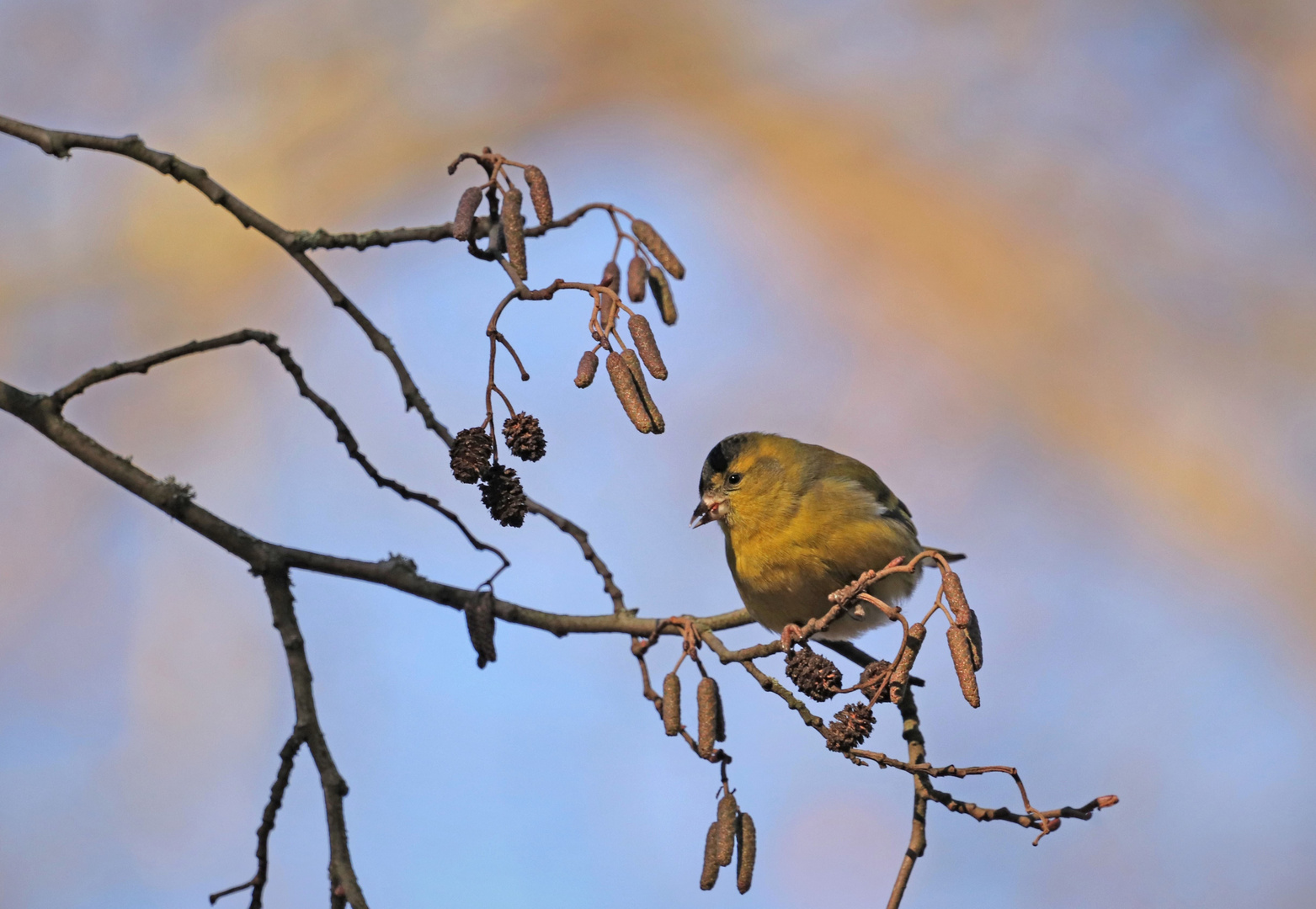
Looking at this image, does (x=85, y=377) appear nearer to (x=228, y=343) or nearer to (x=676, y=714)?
(x=228, y=343)

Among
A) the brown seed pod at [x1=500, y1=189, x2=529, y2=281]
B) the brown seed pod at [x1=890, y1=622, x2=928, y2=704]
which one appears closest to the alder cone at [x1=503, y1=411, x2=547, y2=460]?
the brown seed pod at [x1=500, y1=189, x2=529, y2=281]

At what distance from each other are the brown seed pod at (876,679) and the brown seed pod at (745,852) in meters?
0.29

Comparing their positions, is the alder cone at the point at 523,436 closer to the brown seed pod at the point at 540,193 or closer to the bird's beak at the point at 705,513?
the brown seed pod at the point at 540,193

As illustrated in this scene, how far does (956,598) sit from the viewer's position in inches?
53.9

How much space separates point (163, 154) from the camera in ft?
6.82

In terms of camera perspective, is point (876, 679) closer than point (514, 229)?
Yes

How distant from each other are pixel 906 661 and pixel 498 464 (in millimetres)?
624

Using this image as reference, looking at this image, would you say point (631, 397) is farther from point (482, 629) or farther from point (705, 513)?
point (705, 513)

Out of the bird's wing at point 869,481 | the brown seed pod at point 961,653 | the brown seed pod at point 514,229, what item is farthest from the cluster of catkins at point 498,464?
the bird's wing at point 869,481

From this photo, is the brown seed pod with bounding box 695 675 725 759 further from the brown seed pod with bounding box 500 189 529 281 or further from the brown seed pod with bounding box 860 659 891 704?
the brown seed pod with bounding box 500 189 529 281

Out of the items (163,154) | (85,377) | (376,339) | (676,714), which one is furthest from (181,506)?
(676,714)

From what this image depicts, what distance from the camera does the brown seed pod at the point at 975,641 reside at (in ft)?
4.48

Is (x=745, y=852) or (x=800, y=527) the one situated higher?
(x=800, y=527)

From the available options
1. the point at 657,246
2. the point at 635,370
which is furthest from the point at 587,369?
the point at 657,246
